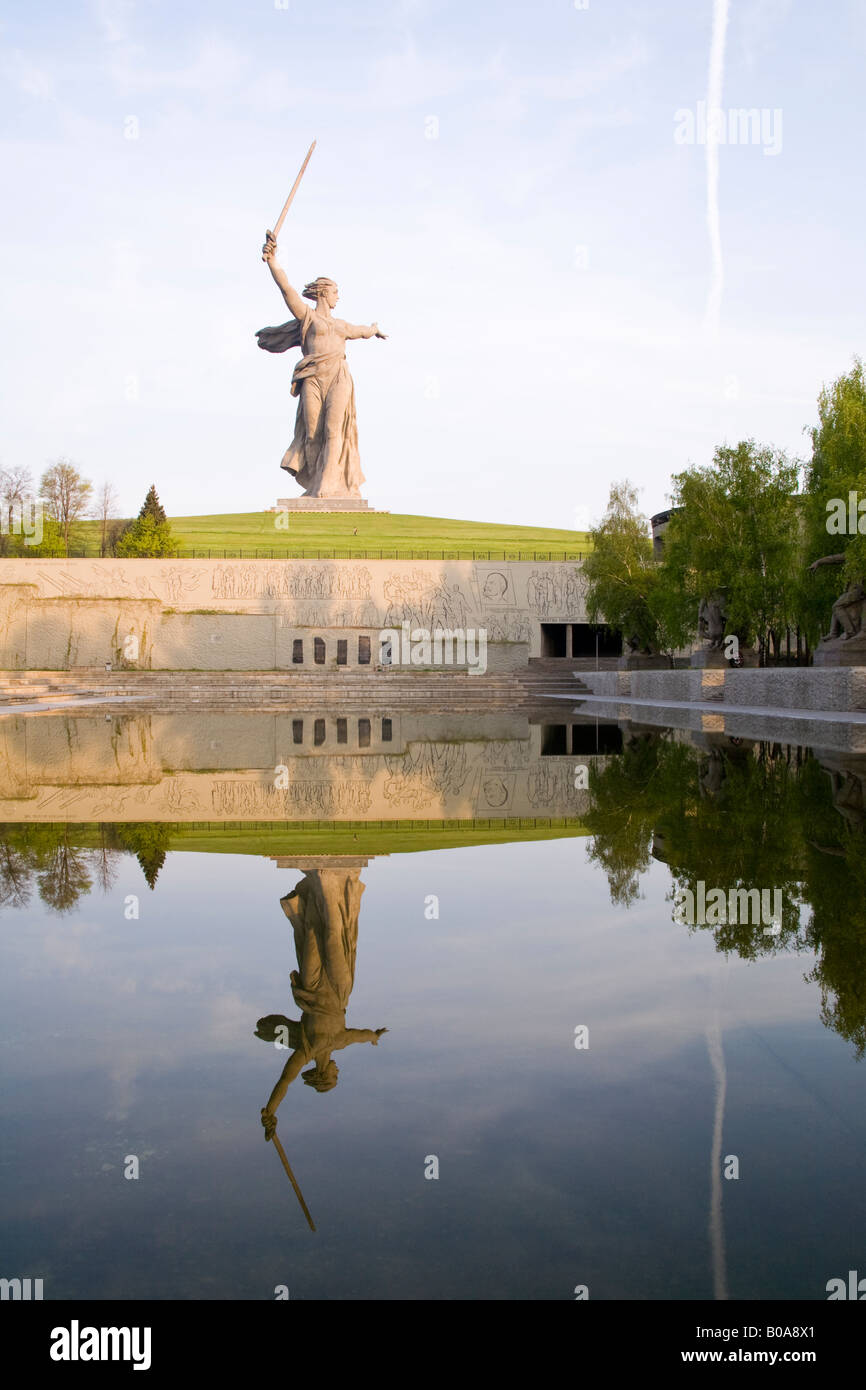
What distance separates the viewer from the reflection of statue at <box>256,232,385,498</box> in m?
62.4

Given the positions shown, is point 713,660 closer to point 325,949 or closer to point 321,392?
point 325,949

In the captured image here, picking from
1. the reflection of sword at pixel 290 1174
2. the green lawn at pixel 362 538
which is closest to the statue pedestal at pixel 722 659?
the green lawn at pixel 362 538

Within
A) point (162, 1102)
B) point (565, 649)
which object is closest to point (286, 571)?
point (565, 649)

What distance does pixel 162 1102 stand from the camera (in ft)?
11.2

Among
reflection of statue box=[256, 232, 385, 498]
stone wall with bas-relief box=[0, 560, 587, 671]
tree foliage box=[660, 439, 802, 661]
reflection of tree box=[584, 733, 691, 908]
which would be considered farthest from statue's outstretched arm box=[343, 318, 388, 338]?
reflection of tree box=[584, 733, 691, 908]

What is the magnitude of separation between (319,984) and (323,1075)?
94 centimetres

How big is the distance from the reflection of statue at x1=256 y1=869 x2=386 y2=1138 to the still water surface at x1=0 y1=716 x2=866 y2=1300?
2 cm

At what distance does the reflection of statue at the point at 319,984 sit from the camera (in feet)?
12.1

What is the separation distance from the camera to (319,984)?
4570 mm

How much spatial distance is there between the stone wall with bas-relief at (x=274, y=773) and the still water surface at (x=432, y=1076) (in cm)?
275

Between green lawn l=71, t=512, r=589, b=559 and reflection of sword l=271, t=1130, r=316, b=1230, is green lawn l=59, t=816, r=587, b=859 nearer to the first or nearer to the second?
reflection of sword l=271, t=1130, r=316, b=1230

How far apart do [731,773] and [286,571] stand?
4258 centimetres
